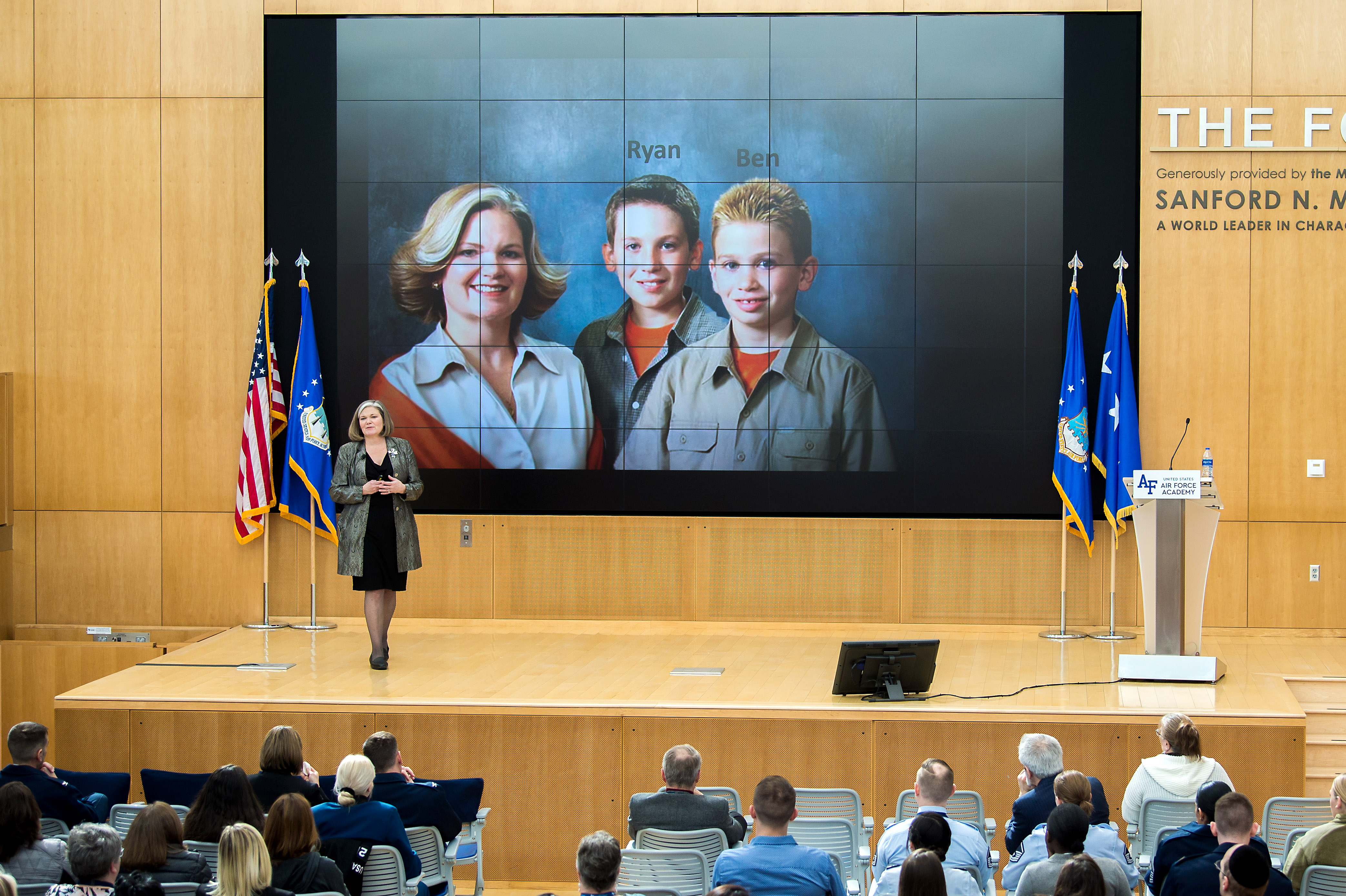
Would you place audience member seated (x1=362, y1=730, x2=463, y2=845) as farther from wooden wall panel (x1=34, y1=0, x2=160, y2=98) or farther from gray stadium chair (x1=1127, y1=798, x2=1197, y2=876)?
wooden wall panel (x1=34, y1=0, x2=160, y2=98)

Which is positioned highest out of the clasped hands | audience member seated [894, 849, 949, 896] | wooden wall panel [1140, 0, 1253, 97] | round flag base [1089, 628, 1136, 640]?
wooden wall panel [1140, 0, 1253, 97]

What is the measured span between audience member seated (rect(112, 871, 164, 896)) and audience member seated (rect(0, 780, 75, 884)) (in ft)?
1.43

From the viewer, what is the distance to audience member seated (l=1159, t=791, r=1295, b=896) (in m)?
3.68

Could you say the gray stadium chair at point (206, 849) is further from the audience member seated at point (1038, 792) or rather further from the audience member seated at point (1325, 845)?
the audience member seated at point (1038, 792)

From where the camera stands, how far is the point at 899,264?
29.1 ft

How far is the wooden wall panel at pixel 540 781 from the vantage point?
6.43 m

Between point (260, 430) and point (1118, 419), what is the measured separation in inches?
227

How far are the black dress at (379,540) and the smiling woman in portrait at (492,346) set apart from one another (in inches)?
71.5

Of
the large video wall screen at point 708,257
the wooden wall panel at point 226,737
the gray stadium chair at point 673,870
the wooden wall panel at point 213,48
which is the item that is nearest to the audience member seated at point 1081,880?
the gray stadium chair at point 673,870

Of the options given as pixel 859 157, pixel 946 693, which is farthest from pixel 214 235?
pixel 946 693

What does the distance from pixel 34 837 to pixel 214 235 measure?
5.97m

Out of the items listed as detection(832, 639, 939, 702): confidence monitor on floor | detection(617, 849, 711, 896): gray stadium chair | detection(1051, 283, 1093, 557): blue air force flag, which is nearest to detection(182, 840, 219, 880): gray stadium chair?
detection(617, 849, 711, 896): gray stadium chair

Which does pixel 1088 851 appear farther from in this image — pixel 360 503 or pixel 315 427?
pixel 315 427

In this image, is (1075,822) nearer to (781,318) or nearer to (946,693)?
(946,693)
